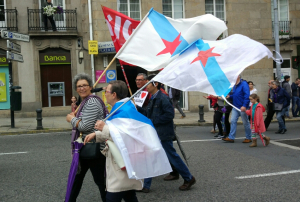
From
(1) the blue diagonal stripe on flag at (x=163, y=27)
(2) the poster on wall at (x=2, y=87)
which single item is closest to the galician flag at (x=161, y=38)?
(1) the blue diagonal stripe on flag at (x=163, y=27)

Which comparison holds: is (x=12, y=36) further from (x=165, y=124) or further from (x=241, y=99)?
(x=165, y=124)

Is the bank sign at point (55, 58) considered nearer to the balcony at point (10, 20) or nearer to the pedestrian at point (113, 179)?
the balcony at point (10, 20)

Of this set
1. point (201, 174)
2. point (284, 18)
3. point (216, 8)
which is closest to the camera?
point (201, 174)

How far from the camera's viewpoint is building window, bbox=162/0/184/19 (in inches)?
699

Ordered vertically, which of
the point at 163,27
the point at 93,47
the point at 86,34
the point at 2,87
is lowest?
the point at 2,87

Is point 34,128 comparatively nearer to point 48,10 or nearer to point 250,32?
point 48,10

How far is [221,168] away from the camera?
5992mm

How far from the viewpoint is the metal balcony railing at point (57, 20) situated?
53.1 ft

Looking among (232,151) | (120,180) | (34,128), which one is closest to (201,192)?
(120,180)

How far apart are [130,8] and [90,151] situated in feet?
49.0

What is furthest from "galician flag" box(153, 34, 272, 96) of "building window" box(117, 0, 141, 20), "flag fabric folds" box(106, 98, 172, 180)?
"building window" box(117, 0, 141, 20)

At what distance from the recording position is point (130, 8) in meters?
17.4

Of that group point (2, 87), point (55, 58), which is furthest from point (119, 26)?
point (2, 87)

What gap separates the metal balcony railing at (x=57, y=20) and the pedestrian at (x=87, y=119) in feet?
44.8
